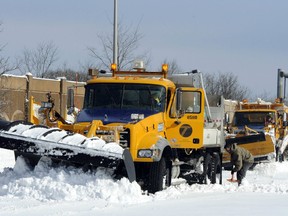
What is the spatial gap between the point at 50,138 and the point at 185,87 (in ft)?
14.2

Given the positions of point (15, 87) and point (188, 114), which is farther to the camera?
point (15, 87)

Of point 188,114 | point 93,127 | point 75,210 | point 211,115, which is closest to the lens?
point 75,210

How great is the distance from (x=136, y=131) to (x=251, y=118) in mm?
15014

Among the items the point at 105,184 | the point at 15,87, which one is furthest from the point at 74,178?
the point at 15,87

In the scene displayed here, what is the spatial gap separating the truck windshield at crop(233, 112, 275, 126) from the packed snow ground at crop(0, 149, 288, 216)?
Answer: 14.0 m

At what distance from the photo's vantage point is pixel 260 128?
26.9 m

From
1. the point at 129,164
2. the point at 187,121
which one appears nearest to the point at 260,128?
the point at 187,121

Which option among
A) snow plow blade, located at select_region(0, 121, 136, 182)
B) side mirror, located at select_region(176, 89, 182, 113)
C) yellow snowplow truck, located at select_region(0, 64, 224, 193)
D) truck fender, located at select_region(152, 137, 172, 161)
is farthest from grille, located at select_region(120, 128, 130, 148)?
side mirror, located at select_region(176, 89, 182, 113)

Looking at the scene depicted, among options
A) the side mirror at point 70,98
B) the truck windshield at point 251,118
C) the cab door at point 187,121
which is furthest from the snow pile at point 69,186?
the truck windshield at point 251,118

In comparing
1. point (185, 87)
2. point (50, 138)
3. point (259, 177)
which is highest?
point (185, 87)

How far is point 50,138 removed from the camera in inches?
477

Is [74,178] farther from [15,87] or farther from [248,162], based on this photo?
[15,87]

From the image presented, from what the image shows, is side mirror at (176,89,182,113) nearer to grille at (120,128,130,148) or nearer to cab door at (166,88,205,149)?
cab door at (166,88,205,149)

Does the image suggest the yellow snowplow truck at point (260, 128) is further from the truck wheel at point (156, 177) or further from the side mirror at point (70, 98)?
the truck wheel at point (156, 177)
